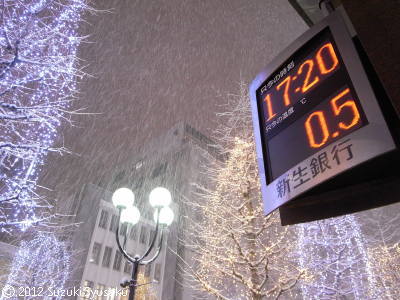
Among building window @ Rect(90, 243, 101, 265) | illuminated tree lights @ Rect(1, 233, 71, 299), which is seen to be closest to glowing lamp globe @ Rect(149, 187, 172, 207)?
illuminated tree lights @ Rect(1, 233, 71, 299)

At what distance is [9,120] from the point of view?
25.9 ft

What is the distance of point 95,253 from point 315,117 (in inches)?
1514

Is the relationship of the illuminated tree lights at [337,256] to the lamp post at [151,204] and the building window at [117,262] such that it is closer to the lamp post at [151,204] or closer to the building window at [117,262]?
the lamp post at [151,204]

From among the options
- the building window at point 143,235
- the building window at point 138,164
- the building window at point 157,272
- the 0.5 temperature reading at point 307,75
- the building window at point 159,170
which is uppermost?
the building window at point 138,164

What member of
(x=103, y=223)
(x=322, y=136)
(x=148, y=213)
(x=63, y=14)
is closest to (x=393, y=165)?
(x=322, y=136)

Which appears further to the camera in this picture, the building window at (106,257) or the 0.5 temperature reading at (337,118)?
the building window at (106,257)

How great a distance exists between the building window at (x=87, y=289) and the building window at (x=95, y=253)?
2300mm

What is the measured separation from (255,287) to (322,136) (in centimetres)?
794

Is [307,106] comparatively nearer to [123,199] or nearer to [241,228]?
[123,199]

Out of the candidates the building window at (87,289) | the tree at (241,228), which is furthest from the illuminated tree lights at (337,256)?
the building window at (87,289)

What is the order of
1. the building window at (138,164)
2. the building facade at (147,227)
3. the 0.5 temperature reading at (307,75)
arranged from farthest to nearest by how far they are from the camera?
the building window at (138,164) < the building facade at (147,227) < the 0.5 temperature reading at (307,75)

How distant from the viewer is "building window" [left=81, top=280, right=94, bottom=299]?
33938 mm

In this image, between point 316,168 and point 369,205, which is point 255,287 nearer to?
point 369,205

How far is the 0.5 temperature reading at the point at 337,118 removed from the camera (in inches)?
109
